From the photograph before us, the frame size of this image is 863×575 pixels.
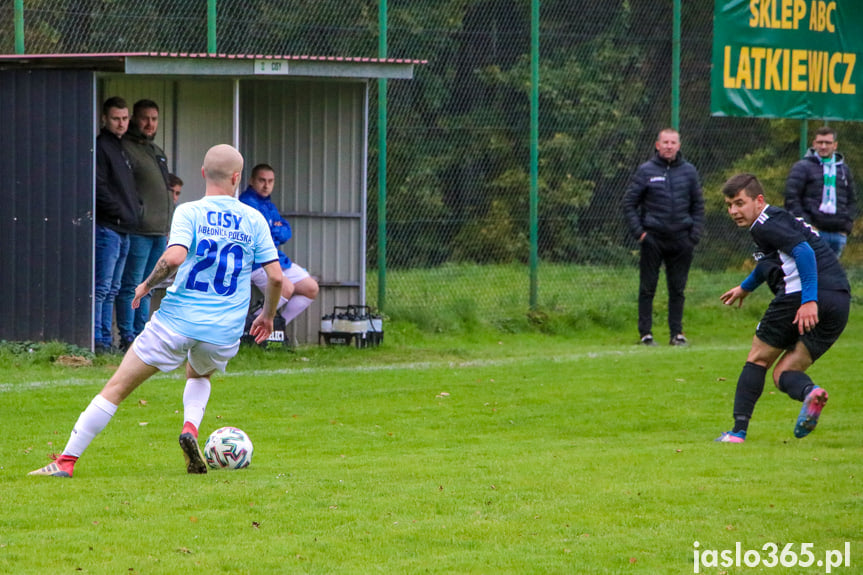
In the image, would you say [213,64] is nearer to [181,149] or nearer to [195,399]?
[181,149]

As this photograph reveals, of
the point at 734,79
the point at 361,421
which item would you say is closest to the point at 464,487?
the point at 361,421

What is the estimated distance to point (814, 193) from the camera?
14.2 meters

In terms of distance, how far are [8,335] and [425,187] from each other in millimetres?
5149

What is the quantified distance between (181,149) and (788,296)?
761 centimetres

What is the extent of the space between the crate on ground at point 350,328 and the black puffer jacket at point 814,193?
4.91 m

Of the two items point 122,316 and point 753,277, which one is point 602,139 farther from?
point 753,277

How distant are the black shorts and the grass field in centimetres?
68

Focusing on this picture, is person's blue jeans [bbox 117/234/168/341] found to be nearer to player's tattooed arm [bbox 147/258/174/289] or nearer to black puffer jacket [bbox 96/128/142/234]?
black puffer jacket [bbox 96/128/142/234]

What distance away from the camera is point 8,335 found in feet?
38.4

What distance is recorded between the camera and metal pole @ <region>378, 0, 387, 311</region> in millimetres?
14359

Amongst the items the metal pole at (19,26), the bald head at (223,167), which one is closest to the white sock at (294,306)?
the metal pole at (19,26)

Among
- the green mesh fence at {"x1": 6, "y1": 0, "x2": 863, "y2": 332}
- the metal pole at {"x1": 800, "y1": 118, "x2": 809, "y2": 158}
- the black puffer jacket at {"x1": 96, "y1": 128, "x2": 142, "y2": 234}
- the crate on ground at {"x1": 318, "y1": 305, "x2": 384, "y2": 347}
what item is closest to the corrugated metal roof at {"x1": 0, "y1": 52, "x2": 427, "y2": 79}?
the black puffer jacket at {"x1": 96, "y1": 128, "x2": 142, "y2": 234}

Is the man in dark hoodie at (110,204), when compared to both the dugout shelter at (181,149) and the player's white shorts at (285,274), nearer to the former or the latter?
the dugout shelter at (181,149)

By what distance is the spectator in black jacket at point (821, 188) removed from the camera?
14141 millimetres
